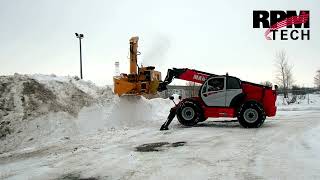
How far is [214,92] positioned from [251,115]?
1.91 meters

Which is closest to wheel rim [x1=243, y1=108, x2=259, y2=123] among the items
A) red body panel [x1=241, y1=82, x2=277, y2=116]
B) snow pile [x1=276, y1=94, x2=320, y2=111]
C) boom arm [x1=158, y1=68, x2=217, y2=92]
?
red body panel [x1=241, y1=82, x2=277, y2=116]

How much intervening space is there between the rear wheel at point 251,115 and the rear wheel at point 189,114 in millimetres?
1862

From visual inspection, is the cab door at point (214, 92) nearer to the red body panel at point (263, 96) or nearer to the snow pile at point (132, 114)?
the red body panel at point (263, 96)

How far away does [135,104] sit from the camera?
1956 cm

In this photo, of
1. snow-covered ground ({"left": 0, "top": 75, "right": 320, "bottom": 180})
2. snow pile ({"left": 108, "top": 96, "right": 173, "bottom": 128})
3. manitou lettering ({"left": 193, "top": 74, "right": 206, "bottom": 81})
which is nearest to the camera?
snow-covered ground ({"left": 0, "top": 75, "right": 320, "bottom": 180})

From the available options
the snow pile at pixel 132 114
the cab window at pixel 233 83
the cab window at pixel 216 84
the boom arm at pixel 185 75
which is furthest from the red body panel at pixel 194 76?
the snow pile at pixel 132 114

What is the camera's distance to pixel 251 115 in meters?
15.9

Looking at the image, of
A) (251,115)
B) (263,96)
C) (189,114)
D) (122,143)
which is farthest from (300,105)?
(122,143)

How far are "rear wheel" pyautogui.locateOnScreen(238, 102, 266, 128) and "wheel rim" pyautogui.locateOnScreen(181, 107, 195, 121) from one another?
2.11 metres

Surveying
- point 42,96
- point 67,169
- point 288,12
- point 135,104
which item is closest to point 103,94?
point 135,104

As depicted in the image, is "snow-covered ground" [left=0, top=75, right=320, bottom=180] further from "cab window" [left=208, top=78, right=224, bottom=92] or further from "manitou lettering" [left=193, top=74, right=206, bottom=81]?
"manitou lettering" [left=193, top=74, right=206, bottom=81]

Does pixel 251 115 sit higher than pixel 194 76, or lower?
lower

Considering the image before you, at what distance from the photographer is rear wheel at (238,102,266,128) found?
15.8 meters

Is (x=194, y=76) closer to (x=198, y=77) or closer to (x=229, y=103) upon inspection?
(x=198, y=77)
